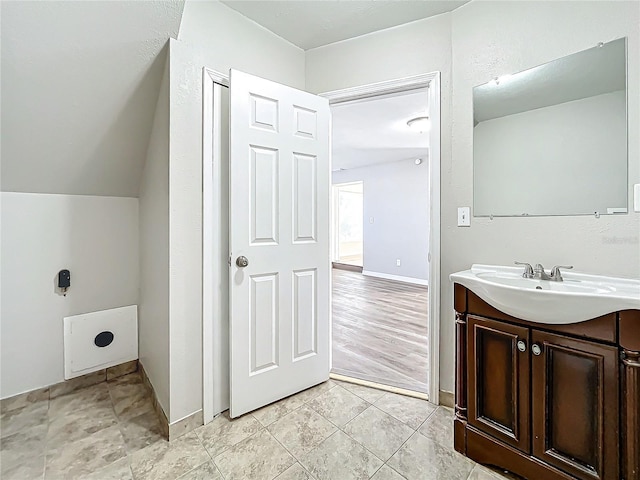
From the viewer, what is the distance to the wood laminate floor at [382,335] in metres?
2.25

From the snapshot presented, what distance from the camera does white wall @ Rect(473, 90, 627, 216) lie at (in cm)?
133

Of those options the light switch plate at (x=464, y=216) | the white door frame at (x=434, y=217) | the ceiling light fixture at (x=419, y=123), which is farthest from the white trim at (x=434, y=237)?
the ceiling light fixture at (x=419, y=123)

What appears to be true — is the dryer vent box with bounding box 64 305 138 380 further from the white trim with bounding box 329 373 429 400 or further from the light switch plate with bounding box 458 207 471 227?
the light switch plate with bounding box 458 207 471 227

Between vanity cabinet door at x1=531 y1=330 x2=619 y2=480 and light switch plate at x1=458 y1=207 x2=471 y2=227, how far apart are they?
2.34 feet

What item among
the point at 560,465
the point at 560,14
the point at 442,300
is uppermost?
the point at 560,14

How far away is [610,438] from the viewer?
1044 millimetres

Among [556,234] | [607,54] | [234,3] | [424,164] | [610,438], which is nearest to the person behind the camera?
[610,438]

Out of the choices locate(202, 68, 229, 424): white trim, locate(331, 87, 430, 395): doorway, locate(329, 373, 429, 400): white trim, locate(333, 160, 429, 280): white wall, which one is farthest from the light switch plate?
locate(333, 160, 429, 280): white wall

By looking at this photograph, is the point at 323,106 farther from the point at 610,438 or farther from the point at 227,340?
the point at 610,438

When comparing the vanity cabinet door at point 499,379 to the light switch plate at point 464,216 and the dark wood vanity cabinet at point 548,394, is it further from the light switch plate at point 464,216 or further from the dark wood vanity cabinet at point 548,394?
the light switch plate at point 464,216

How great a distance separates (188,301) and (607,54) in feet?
7.64

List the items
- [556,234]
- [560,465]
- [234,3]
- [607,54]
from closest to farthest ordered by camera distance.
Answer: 1. [560,465]
2. [607,54]
3. [556,234]
4. [234,3]

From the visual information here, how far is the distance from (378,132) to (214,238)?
3257 mm

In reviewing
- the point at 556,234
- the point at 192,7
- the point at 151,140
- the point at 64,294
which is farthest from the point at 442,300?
the point at 64,294
